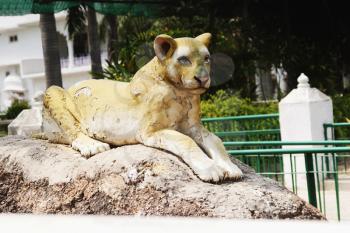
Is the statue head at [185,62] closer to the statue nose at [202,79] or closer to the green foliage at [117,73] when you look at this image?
the statue nose at [202,79]

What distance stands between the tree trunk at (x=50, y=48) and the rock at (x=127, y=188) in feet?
36.2

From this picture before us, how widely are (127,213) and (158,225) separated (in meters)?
0.55

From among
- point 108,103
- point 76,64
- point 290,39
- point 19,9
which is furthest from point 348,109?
point 76,64

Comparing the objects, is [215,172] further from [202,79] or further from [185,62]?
[185,62]

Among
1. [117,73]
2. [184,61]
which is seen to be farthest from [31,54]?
[184,61]

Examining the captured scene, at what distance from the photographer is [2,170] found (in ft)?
14.9

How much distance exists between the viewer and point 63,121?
455 cm

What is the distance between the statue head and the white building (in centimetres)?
2587

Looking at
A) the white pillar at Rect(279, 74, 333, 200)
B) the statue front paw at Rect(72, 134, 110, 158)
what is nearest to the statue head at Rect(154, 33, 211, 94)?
the statue front paw at Rect(72, 134, 110, 158)

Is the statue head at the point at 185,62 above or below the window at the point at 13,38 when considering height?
below

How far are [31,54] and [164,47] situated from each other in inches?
1176

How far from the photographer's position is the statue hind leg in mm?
4415

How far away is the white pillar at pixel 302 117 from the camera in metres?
8.10

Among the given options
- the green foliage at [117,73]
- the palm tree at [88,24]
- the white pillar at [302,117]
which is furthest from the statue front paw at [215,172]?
the palm tree at [88,24]
